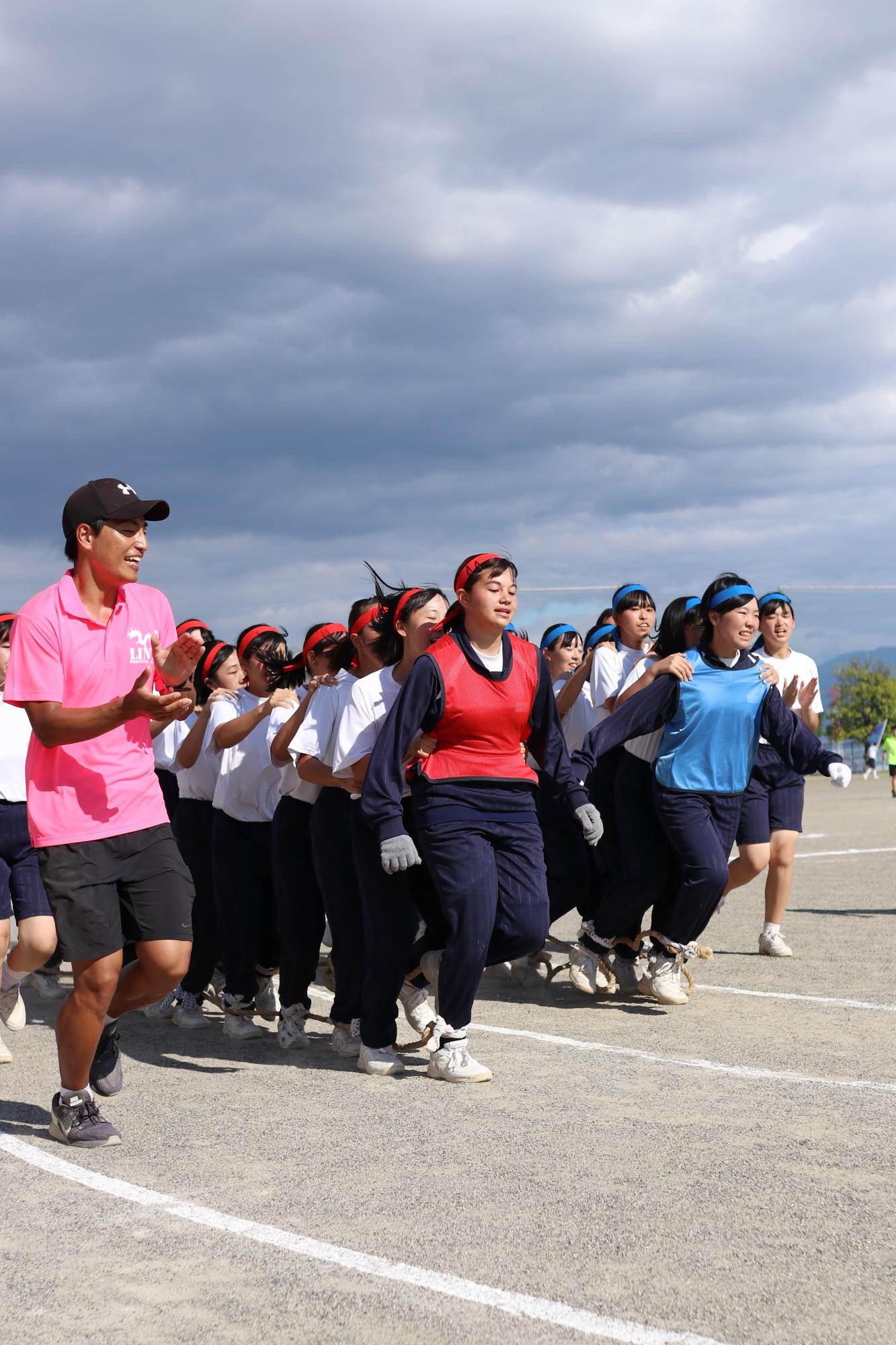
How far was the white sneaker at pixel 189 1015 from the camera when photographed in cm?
764

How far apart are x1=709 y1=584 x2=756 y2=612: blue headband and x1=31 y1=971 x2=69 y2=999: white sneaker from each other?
14.4 ft

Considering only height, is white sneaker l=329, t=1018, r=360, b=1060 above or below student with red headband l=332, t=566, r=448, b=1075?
below

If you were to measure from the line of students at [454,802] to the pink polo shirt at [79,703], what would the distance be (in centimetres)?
118

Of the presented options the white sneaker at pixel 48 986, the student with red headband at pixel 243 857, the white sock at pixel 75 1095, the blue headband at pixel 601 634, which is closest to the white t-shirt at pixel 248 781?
the student with red headband at pixel 243 857

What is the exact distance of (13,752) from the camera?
25.2ft

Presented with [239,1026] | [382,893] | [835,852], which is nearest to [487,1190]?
[382,893]

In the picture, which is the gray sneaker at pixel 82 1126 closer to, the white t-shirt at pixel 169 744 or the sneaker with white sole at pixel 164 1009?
the sneaker with white sole at pixel 164 1009

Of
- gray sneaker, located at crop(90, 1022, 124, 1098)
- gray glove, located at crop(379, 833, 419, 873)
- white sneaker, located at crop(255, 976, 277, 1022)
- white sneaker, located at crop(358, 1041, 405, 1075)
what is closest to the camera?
gray sneaker, located at crop(90, 1022, 124, 1098)

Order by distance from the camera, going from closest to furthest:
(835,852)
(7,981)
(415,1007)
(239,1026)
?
(415,1007), (239,1026), (7,981), (835,852)

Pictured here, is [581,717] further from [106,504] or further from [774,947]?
[106,504]

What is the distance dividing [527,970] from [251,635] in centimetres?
272

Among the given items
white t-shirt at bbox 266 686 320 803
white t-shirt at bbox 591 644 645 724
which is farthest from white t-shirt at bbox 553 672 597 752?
white t-shirt at bbox 266 686 320 803

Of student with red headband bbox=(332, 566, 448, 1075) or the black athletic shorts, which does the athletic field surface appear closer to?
student with red headband bbox=(332, 566, 448, 1075)

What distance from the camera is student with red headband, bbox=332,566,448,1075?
20.9 feet
